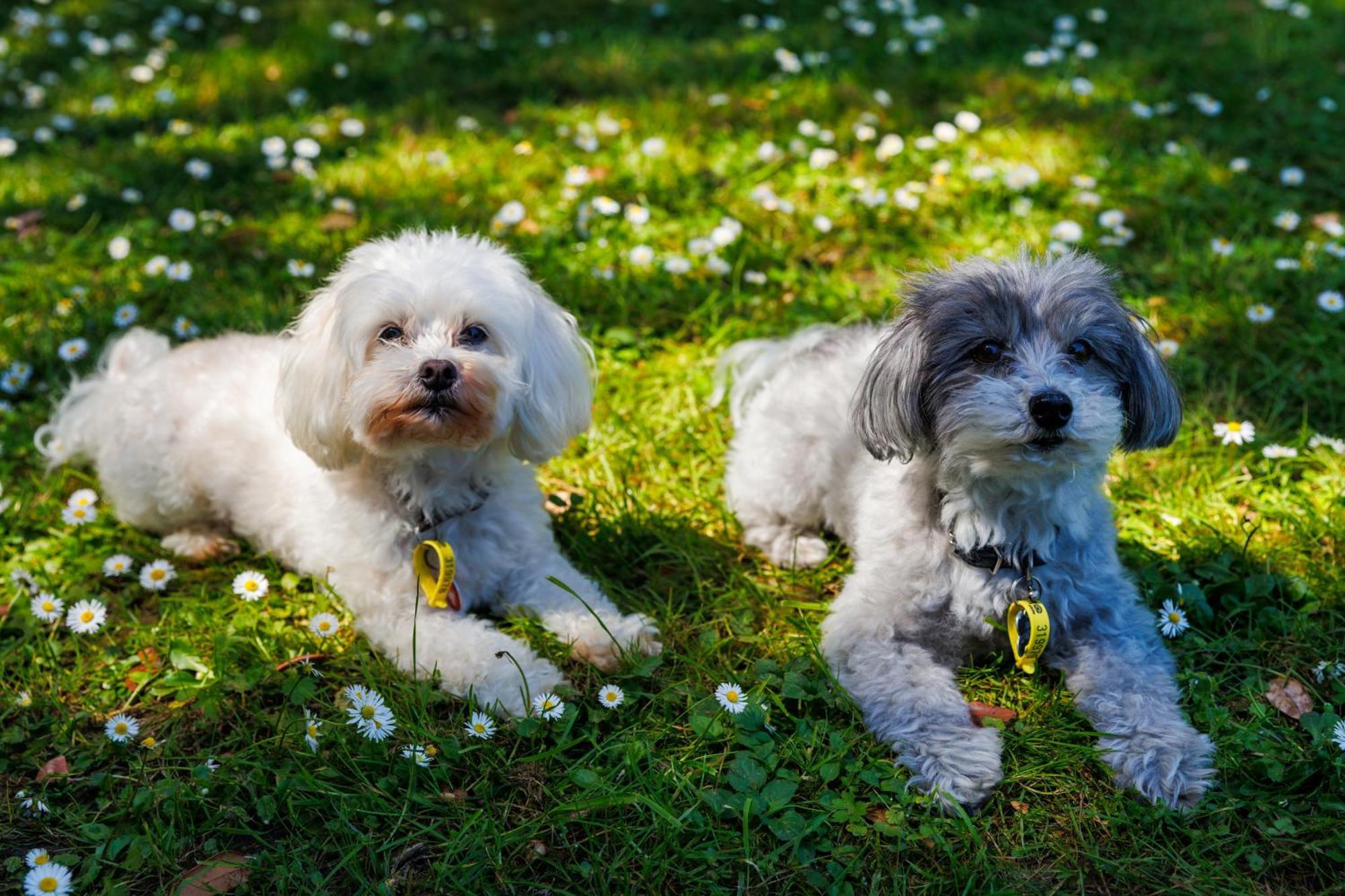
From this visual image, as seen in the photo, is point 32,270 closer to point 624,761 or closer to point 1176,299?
point 624,761

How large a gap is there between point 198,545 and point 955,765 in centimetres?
273

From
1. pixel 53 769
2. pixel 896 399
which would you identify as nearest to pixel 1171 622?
pixel 896 399

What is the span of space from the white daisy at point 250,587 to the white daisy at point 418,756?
0.98m

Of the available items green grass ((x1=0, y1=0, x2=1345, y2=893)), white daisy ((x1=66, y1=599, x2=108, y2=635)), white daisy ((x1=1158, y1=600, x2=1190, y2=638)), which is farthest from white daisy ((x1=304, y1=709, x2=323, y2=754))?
white daisy ((x1=1158, y1=600, x2=1190, y2=638))

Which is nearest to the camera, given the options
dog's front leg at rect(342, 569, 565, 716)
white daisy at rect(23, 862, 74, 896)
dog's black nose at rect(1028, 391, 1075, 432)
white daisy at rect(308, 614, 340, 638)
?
white daisy at rect(23, 862, 74, 896)

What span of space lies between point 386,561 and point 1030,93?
16.1 ft

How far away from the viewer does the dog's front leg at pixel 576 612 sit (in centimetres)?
336

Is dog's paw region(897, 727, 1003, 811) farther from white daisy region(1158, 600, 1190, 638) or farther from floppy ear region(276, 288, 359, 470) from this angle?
floppy ear region(276, 288, 359, 470)

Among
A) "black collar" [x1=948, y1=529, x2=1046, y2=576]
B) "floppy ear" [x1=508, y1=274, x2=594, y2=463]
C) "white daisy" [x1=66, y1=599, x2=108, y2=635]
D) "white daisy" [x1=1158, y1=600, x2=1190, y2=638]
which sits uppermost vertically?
"floppy ear" [x1=508, y1=274, x2=594, y2=463]

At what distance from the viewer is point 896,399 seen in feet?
9.68

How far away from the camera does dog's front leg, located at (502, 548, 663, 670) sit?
3.36 metres

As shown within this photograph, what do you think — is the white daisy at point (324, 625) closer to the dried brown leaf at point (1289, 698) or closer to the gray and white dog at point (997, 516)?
the gray and white dog at point (997, 516)

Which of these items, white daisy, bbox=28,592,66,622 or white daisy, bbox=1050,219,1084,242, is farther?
white daisy, bbox=1050,219,1084,242

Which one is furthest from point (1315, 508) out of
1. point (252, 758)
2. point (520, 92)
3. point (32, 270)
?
point (32, 270)
